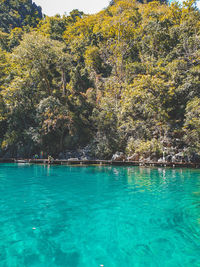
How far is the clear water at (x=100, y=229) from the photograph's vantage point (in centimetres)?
482

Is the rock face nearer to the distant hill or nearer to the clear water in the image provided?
the clear water

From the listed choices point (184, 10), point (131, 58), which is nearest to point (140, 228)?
point (131, 58)

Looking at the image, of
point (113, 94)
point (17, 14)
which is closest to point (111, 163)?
point (113, 94)

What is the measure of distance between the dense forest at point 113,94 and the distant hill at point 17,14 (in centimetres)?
3215

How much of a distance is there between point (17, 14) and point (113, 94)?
178 ft

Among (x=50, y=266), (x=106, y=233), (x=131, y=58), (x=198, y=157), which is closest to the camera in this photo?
(x=50, y=266)

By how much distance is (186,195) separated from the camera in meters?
10.5

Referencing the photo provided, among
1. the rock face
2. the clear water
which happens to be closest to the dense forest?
the rock face

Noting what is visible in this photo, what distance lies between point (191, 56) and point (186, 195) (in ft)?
79.4

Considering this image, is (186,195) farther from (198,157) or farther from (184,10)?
(184,10)

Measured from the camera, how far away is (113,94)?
34.1m

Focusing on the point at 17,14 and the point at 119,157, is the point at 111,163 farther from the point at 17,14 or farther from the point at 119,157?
the point at 17,14

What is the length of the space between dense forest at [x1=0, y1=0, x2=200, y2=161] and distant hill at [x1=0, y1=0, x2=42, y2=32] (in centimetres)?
3215

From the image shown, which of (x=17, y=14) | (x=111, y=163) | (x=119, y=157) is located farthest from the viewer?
(x=17, y=14)
